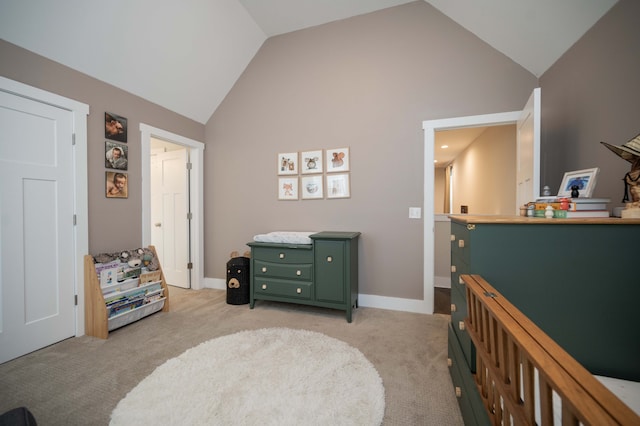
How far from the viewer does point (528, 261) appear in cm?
118

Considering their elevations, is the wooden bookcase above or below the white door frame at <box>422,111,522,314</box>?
below

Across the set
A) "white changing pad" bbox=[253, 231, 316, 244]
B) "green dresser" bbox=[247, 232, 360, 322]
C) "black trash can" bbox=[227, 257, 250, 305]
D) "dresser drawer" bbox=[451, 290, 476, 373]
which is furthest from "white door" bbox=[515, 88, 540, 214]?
"black trash can" bbox=[227, 257, 250, 305]

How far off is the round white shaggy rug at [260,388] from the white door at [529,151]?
1.86 metres

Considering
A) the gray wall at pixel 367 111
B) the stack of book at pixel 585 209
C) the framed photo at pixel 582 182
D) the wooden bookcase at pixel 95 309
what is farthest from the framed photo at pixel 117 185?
the framed photo at pixel 582 182

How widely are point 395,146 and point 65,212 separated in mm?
3260

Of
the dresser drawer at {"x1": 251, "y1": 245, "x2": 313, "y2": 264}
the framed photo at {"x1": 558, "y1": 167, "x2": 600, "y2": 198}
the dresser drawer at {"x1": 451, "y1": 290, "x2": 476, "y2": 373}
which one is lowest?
the dresser drawer at {"x1": 451, "y1": 290, "x2": 476, "y2": 373}

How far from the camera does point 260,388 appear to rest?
157 centimetres

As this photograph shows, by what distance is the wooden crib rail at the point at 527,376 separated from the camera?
1.51 ft

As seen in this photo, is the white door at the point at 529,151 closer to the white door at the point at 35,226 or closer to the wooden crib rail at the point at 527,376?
the wooden crib rail at the point at 527,376

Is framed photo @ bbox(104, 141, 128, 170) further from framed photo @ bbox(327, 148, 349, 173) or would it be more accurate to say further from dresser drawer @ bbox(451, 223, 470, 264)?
dresser drawer @ bbox(451, 223, 470, 264)

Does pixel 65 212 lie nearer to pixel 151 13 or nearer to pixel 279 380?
pixel 151 13

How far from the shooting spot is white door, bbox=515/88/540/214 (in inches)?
73.5

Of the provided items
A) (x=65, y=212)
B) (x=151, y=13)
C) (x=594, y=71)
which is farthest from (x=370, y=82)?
(x=65, y=212)

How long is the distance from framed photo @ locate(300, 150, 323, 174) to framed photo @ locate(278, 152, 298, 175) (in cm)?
9
